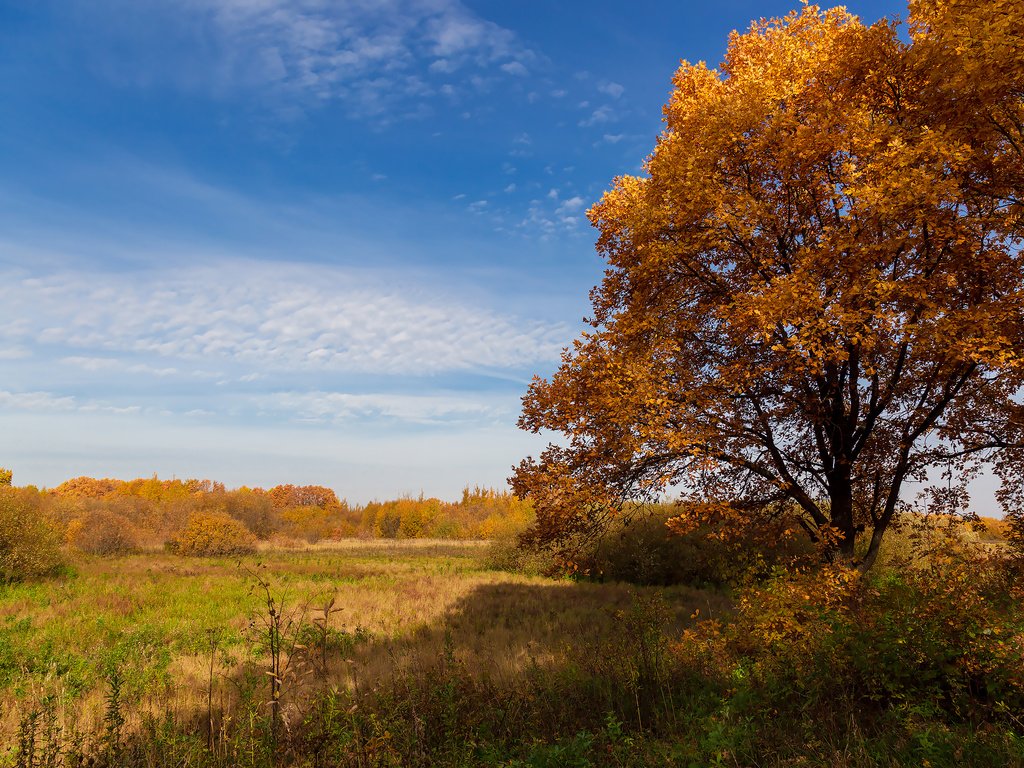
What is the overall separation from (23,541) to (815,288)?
31.8m

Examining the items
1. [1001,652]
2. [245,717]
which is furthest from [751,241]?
[245,717]

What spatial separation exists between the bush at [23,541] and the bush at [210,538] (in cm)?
1606

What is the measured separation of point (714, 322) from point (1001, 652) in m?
7.16

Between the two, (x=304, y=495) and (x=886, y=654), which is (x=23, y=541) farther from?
(x=304, y=495)

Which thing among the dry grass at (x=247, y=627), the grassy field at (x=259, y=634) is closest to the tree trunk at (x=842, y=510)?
the grassy field at (x=259, y=634)

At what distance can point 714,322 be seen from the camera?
447 inches

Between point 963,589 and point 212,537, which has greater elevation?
point 963,589

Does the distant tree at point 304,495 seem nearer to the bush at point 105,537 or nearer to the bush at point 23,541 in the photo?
the bush at point 105,537

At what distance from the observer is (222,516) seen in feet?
147

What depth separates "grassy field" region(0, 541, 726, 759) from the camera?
815 cm

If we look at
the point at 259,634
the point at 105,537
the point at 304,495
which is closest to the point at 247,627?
the point at 259,634

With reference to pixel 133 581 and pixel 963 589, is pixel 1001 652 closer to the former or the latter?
pixel 963 589

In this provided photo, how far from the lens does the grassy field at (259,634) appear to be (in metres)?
8.15

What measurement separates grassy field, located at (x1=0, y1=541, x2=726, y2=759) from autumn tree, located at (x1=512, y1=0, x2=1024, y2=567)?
10.0ft
